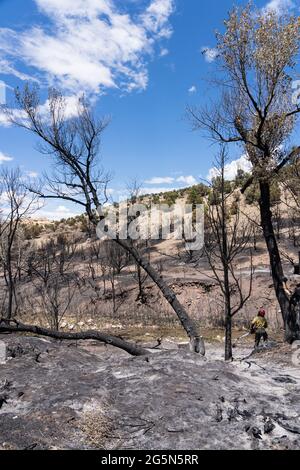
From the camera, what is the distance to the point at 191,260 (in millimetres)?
31188

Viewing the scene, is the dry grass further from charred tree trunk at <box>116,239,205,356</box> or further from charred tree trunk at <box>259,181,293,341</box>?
charred tree trunk at <box>259,181,293,341</box>

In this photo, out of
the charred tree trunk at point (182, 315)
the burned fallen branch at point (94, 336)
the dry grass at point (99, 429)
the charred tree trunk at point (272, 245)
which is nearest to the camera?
the dry grass at point (99, 429)

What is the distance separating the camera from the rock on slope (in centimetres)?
473

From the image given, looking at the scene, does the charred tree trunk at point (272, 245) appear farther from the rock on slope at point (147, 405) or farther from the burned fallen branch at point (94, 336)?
the burned fallen branch at point (94, 336)

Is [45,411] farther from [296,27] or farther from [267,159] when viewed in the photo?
[296,27]

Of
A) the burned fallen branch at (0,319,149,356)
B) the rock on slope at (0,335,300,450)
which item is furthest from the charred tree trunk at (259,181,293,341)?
the burned fallen branch at (0,319,149,356)

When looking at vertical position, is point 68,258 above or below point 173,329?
above

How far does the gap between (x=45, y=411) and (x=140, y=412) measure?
1.24 m

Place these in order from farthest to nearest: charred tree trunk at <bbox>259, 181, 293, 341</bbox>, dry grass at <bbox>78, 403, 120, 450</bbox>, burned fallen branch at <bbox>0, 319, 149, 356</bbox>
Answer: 1. charred tree trunk at <bbox>259, 181, 293, 341</bbox>
2. burned fallen branch at <bbox>0, 319, 149, 356</bbox>
3. dry grass at <bbox>78, 403, 120, 450</bbox>

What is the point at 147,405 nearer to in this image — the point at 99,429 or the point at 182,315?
the point at 99,429

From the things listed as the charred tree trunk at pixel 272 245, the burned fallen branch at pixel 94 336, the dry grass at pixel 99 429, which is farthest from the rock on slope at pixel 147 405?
the charred tree trunk at pixel 272 245

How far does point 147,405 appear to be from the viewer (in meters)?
5.41

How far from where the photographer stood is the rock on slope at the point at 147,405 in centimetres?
473

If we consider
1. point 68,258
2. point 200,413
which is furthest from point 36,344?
point 68,258
